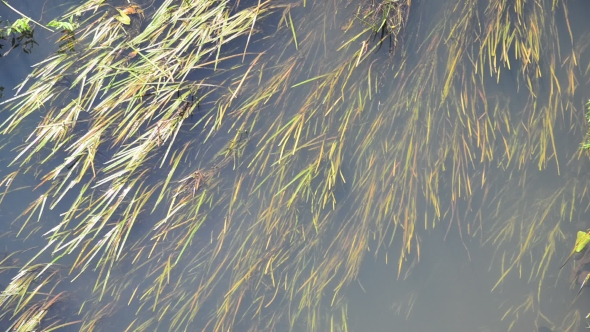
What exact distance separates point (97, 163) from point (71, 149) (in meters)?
0.14

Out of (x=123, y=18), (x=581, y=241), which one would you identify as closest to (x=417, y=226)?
(x=581, y=241)

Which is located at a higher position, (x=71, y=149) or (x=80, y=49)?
(x=80, y=49)

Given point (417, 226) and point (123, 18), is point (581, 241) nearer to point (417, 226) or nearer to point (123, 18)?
point (417, 226)

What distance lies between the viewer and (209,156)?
2.58 metres

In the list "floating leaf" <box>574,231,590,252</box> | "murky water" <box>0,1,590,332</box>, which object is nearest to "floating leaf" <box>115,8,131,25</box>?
"murky water" <box>0,1,590,332</box>

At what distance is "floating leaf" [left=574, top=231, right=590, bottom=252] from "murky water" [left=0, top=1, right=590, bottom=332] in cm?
9

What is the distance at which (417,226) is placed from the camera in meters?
2.55

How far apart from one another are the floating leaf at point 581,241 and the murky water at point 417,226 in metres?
0.09

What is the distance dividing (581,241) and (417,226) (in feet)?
2.56

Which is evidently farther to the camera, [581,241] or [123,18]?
[123,18]

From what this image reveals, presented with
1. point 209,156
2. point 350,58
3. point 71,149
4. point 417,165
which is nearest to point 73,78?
point 71,149

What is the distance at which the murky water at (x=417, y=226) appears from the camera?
2459mm

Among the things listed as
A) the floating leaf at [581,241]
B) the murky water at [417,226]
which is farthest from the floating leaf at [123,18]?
the floating leaf at [581,241]

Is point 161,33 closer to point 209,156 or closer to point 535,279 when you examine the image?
point 209,156
